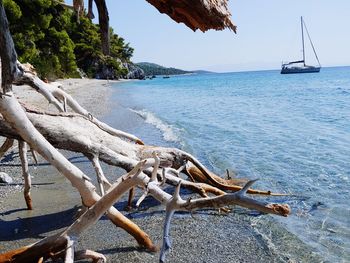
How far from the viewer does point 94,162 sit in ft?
20.4

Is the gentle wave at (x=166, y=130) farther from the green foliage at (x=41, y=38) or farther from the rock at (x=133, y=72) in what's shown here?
the rock at (x=133, y=72)

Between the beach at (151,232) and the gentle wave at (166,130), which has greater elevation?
the beach at (151,232)

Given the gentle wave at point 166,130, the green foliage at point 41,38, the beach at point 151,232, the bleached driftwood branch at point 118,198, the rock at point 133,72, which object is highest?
the green foliage at point 41,38

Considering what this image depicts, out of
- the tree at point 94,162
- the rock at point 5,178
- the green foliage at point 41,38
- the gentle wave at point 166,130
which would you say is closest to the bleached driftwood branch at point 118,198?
the tree at point 94,162

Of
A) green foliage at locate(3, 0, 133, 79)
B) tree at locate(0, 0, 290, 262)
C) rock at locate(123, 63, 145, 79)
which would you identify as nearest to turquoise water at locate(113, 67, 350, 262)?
tree at locate(0, 0, 290, 262)

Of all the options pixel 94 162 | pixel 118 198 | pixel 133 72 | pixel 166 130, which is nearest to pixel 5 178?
pixel 94 162

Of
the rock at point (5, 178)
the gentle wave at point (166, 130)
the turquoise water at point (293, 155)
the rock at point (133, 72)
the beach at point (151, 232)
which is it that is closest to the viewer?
the beach at point (151, 232)

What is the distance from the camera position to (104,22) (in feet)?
9.78

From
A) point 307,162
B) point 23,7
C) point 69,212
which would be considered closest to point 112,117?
point 307,162

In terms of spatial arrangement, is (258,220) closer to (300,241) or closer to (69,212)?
(300,241)

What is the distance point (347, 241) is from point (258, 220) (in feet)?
5.02

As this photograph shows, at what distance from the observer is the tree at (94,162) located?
359 cm

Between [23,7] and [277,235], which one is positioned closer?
[277,235]

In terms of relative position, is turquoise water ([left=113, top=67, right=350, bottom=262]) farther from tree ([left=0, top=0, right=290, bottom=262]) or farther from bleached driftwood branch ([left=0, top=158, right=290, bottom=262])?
bleached driftwood branch ([left=0, top=158, right=290, bottom=262])
